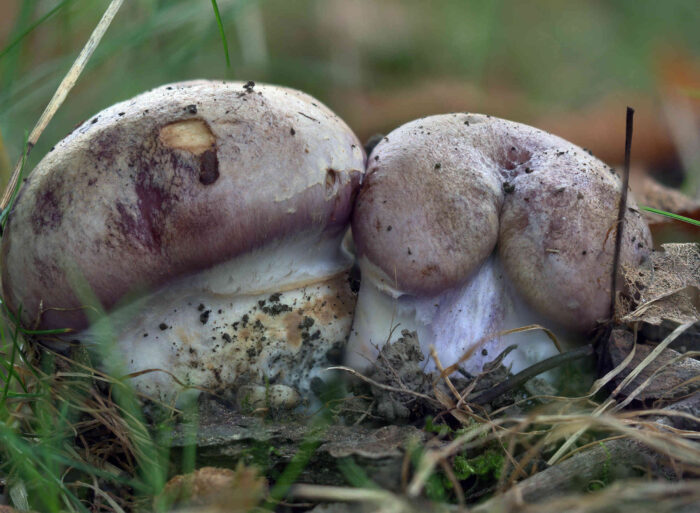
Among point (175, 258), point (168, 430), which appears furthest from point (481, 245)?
→ point (168, 430)

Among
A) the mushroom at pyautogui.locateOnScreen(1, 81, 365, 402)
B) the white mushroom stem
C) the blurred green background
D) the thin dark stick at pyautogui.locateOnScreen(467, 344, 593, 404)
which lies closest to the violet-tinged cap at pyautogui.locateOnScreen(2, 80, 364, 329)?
the mushroom at pyautogui.locateOnScreen(1, 81, 365, 402)

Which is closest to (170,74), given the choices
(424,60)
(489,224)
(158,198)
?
(158,198)

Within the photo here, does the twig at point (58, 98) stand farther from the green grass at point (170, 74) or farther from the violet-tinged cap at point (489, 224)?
the violet-tinged cap at point (489, 224)

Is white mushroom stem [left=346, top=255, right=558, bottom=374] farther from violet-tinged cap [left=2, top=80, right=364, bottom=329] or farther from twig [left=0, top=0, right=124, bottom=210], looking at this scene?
twig [left=0, top=0, right=124, bottom=210]

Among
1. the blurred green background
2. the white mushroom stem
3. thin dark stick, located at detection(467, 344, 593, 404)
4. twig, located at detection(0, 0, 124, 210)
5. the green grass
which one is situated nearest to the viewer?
the green grass

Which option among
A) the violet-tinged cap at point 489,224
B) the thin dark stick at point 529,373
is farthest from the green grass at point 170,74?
the violet-tinged cap at point 489,224
